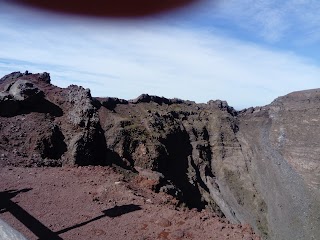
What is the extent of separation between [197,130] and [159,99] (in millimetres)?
9203

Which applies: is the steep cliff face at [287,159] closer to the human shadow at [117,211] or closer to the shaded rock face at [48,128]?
the shaded rock face at [48,128]

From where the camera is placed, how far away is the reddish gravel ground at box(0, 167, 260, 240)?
962 cm

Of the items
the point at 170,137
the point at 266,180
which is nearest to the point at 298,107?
the point at 266,180

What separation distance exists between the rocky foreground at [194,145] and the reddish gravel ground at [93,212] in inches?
97.2

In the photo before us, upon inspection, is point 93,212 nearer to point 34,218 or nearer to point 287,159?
point 34,218

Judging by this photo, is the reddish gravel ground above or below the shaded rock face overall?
below

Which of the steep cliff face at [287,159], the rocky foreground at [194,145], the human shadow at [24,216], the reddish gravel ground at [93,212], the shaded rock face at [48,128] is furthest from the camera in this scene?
the steep cliff face at [287,159]

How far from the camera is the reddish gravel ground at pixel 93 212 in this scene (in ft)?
31.6

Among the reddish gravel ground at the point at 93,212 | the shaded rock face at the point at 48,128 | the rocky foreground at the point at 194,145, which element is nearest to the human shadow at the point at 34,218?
the reddish gravel ground at the point at 93,212

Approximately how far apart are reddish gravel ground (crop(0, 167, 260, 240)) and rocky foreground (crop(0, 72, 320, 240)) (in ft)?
8.10

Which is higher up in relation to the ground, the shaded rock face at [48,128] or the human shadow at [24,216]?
the shaded rock face at [48,128]

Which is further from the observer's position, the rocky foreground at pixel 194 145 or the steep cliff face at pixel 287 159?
the steep cliff face at pixel 287 159

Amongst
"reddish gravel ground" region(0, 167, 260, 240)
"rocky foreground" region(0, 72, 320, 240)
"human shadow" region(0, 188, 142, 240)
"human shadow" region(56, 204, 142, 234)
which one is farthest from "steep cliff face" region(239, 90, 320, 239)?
"human shadow" region(0, 188, 142, 240)

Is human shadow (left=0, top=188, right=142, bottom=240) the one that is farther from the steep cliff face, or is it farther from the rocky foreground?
the steep cliff face
